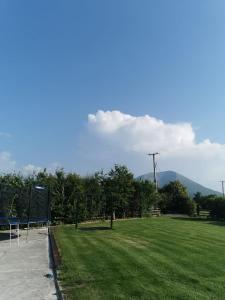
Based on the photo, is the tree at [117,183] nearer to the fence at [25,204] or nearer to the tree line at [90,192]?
the tree line at [90,192]

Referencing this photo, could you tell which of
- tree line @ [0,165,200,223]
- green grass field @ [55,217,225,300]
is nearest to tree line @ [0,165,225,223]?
tree line @ [0,165,200,223]

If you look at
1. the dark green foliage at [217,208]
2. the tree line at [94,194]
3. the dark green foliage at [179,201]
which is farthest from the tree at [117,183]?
the dark green foliage at [179,201]

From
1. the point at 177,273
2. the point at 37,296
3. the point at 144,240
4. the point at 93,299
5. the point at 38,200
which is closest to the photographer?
the point at 93,299

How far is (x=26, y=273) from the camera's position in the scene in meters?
10.8

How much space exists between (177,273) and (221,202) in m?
33.6

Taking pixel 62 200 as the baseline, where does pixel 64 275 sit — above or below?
below

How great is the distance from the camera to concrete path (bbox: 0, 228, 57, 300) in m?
8.60

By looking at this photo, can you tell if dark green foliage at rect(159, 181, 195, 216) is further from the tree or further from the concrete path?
the concrete path

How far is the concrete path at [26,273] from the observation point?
28.2 feet

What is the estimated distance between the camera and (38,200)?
2183cm

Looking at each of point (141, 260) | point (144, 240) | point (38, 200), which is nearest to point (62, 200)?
point (38, 200)

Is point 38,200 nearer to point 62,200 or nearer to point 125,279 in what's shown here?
point 62,200

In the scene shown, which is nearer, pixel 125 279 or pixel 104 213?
pixel 125 279

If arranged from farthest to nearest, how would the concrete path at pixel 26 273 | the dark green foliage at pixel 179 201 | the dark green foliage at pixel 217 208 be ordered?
the dark green foliage at pixel 179 201
the dark green foliage at pixel 217 208
the concrete path at pixel 26 273
